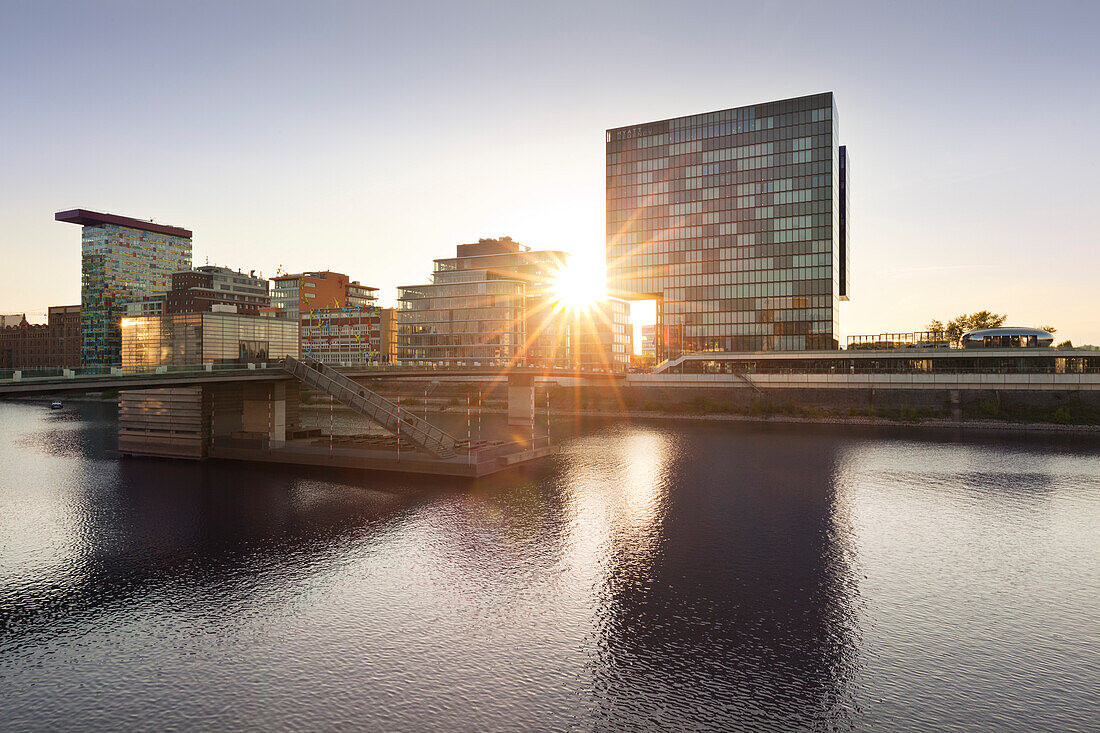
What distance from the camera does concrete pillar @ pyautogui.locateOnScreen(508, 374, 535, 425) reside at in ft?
351

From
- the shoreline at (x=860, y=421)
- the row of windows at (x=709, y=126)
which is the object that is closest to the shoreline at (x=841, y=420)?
the shoreline at (x=860, y=421)

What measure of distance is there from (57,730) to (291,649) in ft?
23.7

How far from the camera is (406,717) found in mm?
20000

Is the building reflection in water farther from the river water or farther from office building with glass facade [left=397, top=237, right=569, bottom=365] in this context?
Answer: office building with glass facade [left=397, top=237, right=569, bottom=365]

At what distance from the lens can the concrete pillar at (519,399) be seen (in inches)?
4210

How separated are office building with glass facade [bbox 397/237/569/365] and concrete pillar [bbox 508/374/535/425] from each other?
2978 inches

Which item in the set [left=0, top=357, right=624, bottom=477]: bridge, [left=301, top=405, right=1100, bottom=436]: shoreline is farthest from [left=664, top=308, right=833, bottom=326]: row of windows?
[left=0, top=357, right=624, bottom=477]: bridge

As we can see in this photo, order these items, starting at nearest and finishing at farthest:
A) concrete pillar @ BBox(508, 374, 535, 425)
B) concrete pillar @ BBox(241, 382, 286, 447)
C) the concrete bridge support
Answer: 1. the concrete bridge support
2. concrete pillar @ BBox(241, 382, 286, 447)
3. concrete pillar @ BBox(508, 374, 535, 425)

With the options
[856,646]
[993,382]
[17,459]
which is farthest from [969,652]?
[993,382]

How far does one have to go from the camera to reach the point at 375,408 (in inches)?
2566

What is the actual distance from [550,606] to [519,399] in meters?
78.8

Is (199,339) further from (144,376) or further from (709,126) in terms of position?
(709,126)

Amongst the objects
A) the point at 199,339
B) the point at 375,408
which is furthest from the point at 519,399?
the point at 199,339

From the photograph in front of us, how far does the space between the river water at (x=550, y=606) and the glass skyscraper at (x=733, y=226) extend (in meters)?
117
